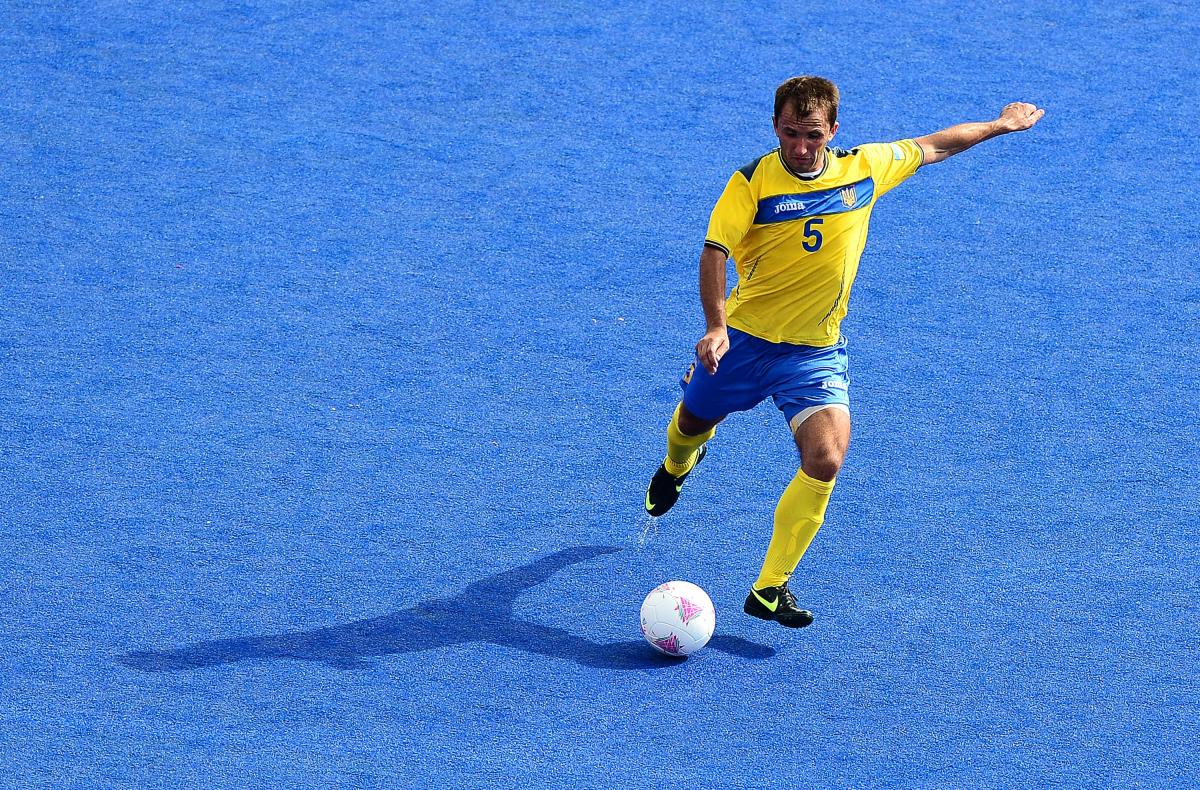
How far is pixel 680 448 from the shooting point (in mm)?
5762

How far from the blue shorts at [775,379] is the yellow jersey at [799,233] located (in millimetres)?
50

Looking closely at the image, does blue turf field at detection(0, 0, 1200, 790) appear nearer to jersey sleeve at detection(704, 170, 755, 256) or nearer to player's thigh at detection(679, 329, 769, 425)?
player's thigh at detection(679, 329, 769, 425)

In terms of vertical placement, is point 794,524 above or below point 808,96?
below

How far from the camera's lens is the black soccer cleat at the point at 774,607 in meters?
5.26

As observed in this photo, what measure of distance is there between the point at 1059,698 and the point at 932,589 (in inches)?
27.6

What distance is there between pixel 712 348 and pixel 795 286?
0.61 m

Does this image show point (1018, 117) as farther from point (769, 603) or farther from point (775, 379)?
point (769, 603)

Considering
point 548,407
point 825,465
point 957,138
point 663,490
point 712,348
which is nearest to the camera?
point 712,348

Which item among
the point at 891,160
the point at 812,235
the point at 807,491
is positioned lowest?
the point at 807,491

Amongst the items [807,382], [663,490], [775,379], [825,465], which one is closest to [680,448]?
[663,490]

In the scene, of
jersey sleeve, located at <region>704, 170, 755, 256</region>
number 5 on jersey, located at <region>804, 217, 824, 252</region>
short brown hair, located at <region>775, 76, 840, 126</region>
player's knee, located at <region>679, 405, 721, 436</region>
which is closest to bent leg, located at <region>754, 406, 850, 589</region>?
player's knee, located at <region>679, 405, 721, 436</region>

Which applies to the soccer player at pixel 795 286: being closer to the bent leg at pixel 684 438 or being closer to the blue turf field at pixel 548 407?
the bent leg at pixel 684 438

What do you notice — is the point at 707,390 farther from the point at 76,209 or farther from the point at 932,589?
the point at 76,209

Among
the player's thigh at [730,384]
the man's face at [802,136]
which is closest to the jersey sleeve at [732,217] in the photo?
the man's face at [802,136]
